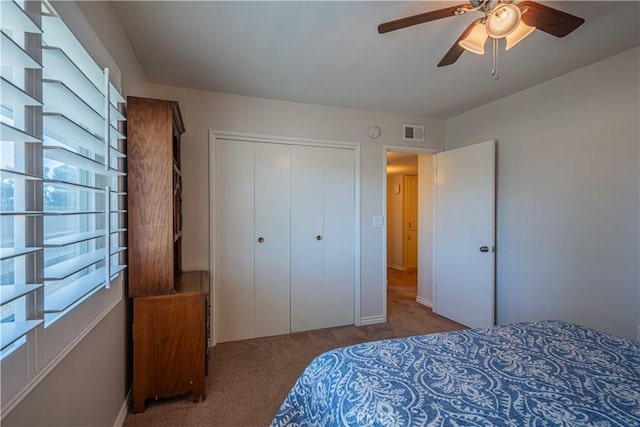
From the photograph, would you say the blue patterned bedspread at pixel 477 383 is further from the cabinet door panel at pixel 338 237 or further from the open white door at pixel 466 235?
the cabinet door panel at pixel 338 237

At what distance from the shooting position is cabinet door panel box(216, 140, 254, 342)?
2.77m

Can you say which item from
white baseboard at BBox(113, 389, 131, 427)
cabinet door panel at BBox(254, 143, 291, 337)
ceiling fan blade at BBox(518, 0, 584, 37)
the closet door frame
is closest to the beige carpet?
white baseboard at BBox(113, 389, 131, 427)

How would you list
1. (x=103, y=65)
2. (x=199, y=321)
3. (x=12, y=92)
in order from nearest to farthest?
1. (x=12, y=92)
2. (x=103, y=65)
3. (x=199, y=321)

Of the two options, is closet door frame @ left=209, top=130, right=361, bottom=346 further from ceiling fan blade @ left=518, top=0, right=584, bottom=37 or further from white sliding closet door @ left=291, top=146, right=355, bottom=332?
ceiling fan blade @ left=518, top=0, right=584, bottom=37

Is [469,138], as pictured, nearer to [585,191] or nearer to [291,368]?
[585,191]

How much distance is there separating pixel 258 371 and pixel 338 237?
1.50 metres

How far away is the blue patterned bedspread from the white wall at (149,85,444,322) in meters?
1.77

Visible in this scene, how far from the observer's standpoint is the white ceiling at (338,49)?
1.61 metres

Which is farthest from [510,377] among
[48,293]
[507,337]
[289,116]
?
[289,116]

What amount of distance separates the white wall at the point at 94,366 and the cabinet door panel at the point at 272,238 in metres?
1.20

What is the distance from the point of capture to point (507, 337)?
1477 millimetres

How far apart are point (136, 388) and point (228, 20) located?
2.31 metres

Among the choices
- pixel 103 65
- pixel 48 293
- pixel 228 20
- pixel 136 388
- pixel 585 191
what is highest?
pixel 228 20

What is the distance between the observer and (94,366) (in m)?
1.34
